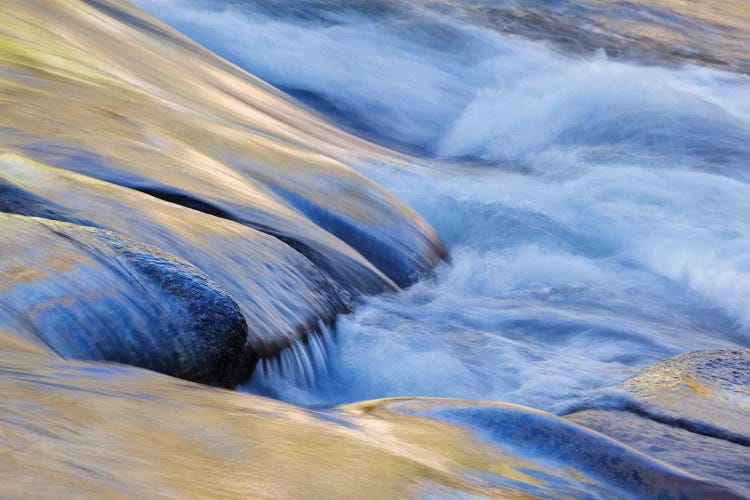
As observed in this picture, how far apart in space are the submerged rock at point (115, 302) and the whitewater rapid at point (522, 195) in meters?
0.41

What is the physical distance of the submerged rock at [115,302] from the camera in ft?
7.23

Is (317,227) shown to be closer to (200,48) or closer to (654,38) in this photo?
(200,48)

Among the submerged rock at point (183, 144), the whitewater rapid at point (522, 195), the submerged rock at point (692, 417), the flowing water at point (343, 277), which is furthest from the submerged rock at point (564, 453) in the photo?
the submerged rock at point (183, 144)

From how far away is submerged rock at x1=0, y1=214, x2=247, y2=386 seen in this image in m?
2.21

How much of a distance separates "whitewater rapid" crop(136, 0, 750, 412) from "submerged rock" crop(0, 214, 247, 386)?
1.34 feet

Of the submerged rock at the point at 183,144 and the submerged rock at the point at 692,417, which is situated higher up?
the submerged rock at the point at 183,144

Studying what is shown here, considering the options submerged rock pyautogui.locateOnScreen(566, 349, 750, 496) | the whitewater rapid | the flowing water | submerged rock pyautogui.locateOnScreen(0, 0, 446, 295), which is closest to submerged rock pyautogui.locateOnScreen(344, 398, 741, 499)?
the flowing water

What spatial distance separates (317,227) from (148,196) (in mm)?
1195

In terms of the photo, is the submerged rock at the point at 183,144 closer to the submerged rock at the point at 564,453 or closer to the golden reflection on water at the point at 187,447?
the submerged rock at the point at 564,453

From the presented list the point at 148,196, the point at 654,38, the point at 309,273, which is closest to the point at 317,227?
the point at 309,273

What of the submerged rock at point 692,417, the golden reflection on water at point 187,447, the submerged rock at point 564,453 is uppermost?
the golden reflection on water at point 187,447

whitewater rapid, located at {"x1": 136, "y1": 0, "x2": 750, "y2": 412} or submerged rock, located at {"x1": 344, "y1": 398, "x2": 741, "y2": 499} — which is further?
whitewater rapid, located at {"x1": 136, "y1": 0, "x2": 750, "y2": 412}

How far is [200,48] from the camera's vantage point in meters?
7.45

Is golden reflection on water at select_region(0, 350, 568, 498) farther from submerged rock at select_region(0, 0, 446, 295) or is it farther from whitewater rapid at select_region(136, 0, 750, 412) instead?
submerged rock at select_region(0, 0, 446, 295)
